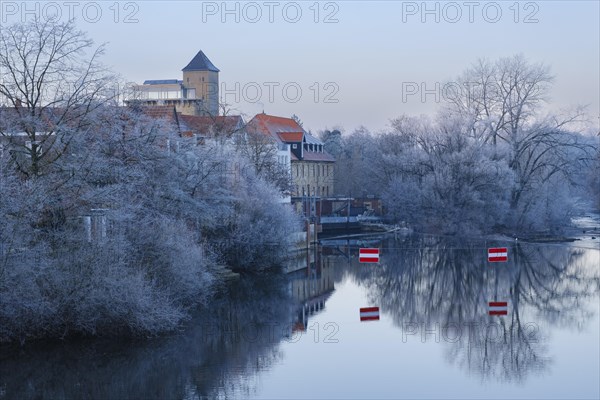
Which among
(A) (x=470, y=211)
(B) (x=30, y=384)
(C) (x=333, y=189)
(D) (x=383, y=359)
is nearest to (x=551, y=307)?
(D) (x=383, y=359)

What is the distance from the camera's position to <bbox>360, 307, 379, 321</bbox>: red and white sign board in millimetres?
20969

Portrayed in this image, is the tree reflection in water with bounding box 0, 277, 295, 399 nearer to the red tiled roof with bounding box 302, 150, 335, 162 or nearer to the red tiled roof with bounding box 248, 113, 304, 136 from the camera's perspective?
the red tiled roof with bounding box 248, 113, 304, 136

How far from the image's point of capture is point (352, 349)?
17.3 metres

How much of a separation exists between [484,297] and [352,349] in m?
7.81

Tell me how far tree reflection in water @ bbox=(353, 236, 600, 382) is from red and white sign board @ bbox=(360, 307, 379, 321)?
0.35 metres

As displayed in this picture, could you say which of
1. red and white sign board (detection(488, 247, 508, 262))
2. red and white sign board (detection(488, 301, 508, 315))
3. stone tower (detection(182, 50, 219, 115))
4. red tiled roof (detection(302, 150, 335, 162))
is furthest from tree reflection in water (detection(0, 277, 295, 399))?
stone tower (detection(182, 50, 219, 115))

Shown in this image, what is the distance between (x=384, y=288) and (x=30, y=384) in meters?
13.8

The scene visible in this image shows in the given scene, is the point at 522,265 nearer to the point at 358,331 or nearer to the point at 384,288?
the point at 384,288

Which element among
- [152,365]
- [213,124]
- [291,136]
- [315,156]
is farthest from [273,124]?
[152,365]

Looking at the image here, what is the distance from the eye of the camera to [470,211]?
4447 cm

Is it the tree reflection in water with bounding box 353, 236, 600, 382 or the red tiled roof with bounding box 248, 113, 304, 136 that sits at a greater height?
the red tiled roof with bounding box 248, 113, 304, 136

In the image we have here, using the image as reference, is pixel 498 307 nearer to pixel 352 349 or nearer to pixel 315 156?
pixel 352 349

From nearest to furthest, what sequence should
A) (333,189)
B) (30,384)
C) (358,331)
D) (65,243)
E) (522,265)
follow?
1. (30,384)
2. (65,243)
3. (358,331)
4. (522,265)
5. (333,189)

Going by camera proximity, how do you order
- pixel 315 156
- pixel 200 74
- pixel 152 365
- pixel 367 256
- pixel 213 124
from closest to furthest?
pixel 152 365
pixel 367 256
pixel 213 124
pixel 315 156
pixel 200 74
